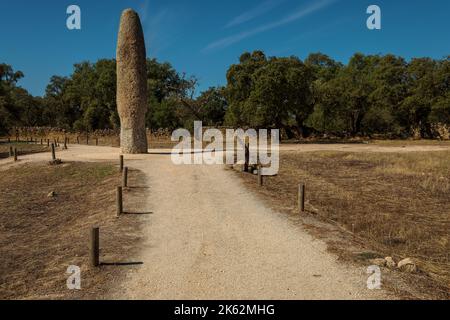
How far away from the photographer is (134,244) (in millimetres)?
9688

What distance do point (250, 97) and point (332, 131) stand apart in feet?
54.9

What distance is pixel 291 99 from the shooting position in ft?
138

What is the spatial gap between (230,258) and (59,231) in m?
6.02

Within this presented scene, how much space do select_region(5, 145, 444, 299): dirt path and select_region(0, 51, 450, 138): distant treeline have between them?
28669mm

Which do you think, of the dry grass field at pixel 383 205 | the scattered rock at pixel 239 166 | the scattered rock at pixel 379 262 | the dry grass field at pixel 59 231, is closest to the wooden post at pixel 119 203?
the dry grass field at pixel 59 231

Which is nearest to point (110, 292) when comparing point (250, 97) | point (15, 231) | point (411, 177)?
point (15, 231)

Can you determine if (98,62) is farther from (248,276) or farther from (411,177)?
(248,276)

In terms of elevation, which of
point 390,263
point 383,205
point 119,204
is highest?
point 119,204

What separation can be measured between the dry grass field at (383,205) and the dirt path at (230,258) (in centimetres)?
83

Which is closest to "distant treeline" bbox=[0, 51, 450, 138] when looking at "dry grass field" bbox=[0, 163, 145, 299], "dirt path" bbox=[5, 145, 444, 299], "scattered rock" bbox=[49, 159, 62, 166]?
"scattered rock" bbox=[49, 159, 62, 166]

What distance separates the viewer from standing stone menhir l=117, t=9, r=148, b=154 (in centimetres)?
2650

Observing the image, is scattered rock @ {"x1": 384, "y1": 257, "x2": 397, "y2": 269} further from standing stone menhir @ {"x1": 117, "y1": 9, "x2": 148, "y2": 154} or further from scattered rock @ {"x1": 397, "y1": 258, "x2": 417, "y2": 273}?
standing stone menhir @ {"x1": 117, "y1": 9, "x2": 148, "y2": 154}

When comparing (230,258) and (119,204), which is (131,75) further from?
(230,258)

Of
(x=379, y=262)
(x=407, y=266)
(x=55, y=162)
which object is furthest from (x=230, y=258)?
(x=55, y=162)
